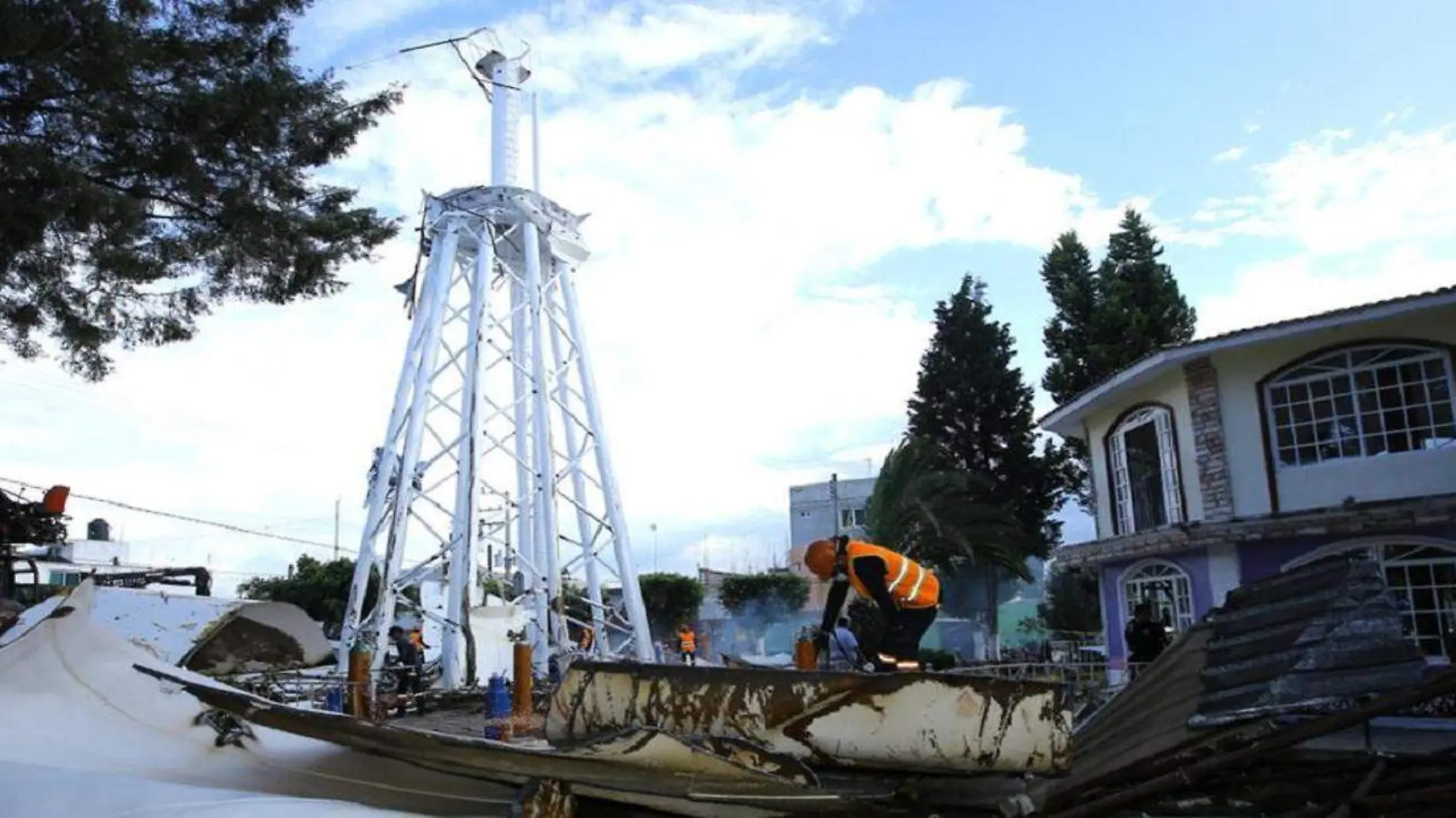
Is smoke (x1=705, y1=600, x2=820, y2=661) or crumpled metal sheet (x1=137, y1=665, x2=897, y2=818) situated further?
smoke (x1=705, y1=600, x2=820, y2=661)

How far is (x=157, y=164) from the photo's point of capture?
7.41 m

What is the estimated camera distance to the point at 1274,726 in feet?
12.1

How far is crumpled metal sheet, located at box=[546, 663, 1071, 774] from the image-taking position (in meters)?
3.04

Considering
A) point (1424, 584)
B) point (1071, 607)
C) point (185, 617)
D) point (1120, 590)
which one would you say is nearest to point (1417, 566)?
point (1424, 584)

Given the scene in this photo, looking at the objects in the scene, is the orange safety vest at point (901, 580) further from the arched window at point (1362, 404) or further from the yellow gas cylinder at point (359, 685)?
the arched window at point (1362, 404)

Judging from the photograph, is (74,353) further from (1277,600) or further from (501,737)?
(1277,600)

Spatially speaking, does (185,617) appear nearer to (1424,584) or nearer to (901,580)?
(901,580)

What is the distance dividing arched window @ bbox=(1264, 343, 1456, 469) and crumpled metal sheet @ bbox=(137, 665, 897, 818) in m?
14.1

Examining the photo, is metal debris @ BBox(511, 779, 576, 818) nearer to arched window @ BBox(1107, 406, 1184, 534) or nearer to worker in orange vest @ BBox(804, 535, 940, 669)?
worker in orange vest @ BBox(804, 535, 940, 669)

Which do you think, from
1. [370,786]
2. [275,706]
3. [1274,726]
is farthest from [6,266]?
[1274,726]

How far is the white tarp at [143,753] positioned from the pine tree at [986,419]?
90.5ft

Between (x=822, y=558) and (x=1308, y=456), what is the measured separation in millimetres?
11169

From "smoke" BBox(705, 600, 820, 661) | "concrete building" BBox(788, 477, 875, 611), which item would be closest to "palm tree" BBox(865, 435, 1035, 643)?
"smoke" BBox(705, 600, 820, 661)

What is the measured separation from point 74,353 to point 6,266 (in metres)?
1.43
